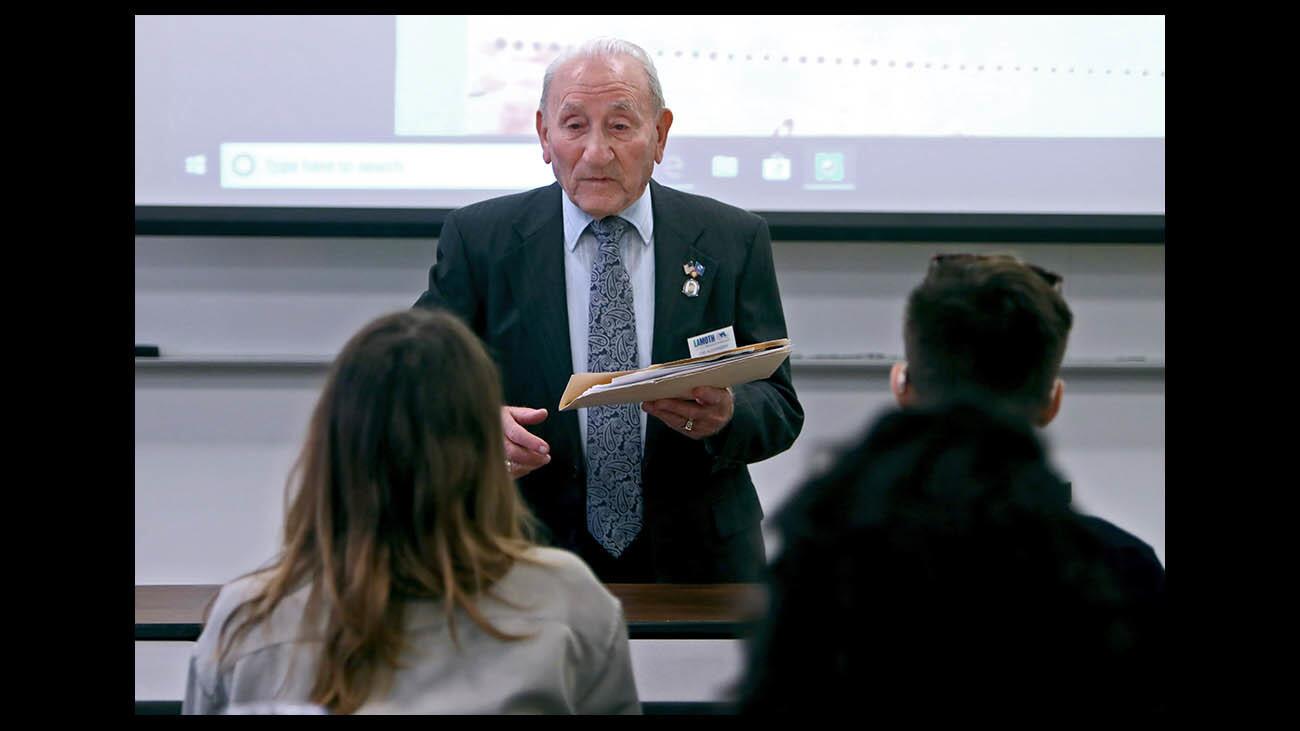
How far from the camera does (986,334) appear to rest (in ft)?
4.62

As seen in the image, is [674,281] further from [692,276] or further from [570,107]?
[570,107]

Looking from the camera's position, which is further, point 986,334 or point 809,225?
point 809,225

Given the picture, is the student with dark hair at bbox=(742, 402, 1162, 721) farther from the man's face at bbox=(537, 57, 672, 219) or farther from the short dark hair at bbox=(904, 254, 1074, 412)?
the man's face at bbox=(537, 57, 672, 219)

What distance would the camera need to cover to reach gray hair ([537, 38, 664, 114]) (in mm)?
2213

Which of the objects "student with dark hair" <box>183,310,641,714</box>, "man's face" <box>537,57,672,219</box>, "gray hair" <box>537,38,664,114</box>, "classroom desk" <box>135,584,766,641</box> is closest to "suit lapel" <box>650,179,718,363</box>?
"man's face" <box>537,57,672,219</box>

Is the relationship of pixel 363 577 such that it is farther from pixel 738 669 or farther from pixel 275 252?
pixel 275 252

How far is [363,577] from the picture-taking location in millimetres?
1238

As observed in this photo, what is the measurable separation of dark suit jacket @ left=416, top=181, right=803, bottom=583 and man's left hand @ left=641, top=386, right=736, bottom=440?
0.23 feet

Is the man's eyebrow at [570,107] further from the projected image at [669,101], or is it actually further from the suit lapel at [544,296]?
the projected image at [669,101]

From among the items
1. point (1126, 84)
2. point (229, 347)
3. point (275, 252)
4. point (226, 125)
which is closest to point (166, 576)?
point (229, 347)

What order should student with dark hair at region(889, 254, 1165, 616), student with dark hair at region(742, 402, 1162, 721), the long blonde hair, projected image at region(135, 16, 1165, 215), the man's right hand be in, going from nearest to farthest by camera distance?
student with dark hair at region(742, 402, 1162, 721) → the long blonde hair → student with dark hair at region(889, 254, 1165, 616) → the man's right hand → projected image at region(135, 16, 1165, 215)

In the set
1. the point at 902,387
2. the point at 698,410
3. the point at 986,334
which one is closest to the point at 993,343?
the point at 986,334

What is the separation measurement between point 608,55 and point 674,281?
440 millimetres

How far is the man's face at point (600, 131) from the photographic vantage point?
220 cm
